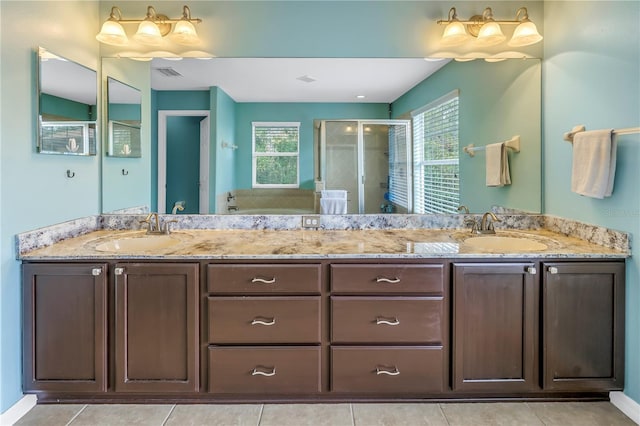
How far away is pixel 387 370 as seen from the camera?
201cm

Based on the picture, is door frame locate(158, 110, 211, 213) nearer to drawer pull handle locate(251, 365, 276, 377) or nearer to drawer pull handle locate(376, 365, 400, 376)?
drawer pull handle locate(251, 365, 276, 377)

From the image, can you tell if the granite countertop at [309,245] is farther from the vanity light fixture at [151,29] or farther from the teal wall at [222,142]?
the vanity light fixture at [151,29]

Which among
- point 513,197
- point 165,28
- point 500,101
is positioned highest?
point 165,28

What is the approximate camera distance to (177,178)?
270cm

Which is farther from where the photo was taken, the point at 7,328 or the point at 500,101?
the point at 500,101

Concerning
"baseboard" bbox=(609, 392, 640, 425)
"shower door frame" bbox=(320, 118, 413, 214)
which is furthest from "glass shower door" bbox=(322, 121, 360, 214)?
"baseboard" bbox=(609, 392, 640, 425)

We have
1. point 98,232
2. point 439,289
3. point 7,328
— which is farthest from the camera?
point 98,232

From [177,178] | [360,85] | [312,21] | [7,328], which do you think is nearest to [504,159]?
[360,85]

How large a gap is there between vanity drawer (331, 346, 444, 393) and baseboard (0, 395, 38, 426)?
1541 mm

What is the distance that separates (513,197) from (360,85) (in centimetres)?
130

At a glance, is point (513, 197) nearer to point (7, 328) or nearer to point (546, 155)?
point (546, 155)

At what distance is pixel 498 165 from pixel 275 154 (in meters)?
1.51

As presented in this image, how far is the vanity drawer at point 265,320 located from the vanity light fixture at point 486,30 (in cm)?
190

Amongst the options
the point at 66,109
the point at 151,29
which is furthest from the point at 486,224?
the point at 66,109
